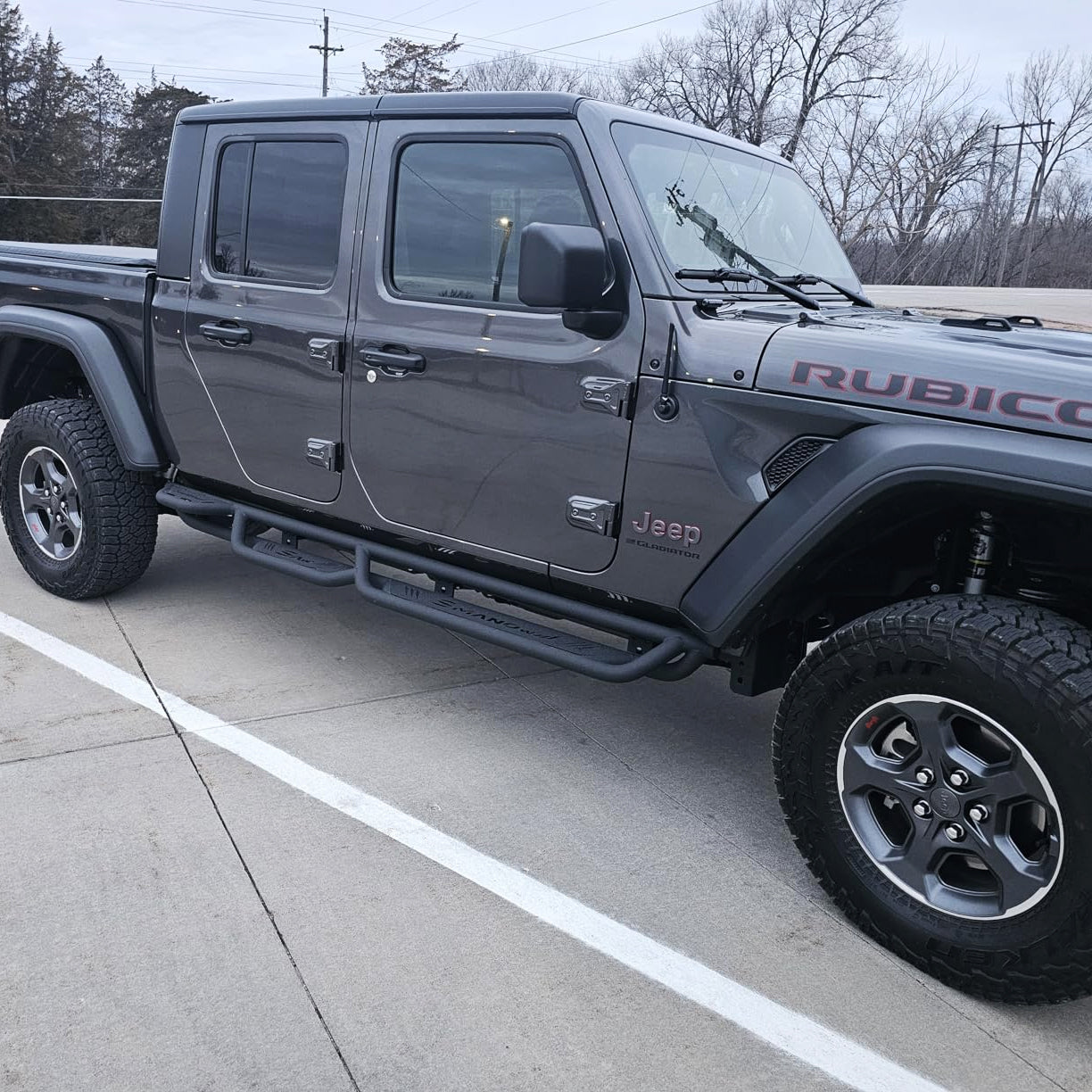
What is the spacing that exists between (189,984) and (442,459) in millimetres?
1613

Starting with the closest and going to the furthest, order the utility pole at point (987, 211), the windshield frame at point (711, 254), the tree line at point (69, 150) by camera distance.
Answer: the windshield frame at point (711, 254)
the utility pole at point (987, 211)
the tree line at point (69, 150)

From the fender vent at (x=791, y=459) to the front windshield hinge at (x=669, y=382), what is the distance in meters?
0.29

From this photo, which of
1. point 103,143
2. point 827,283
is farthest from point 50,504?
point 103,143

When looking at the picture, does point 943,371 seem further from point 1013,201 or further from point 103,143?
point 103,143

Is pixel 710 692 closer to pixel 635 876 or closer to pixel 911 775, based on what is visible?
pixel 635 876

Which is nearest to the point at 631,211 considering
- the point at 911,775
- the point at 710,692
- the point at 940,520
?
the point at 940,520

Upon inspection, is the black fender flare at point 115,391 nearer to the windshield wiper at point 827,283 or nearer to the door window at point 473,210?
the door window at point 473,210

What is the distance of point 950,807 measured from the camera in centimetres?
239

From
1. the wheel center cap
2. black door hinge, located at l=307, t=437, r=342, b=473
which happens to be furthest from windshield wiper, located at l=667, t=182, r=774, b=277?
the wheel center cap

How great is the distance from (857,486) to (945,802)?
718 millimetres

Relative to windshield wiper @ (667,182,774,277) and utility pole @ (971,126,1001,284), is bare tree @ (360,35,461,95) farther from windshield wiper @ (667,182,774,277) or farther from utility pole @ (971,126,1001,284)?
windshield wiper @ (667,182,774,277)

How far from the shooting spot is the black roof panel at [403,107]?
309 centimetres

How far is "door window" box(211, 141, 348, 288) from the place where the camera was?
3623 mm

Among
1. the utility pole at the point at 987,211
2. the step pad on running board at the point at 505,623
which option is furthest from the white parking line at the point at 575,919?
the utility pole at the point at 987,211
